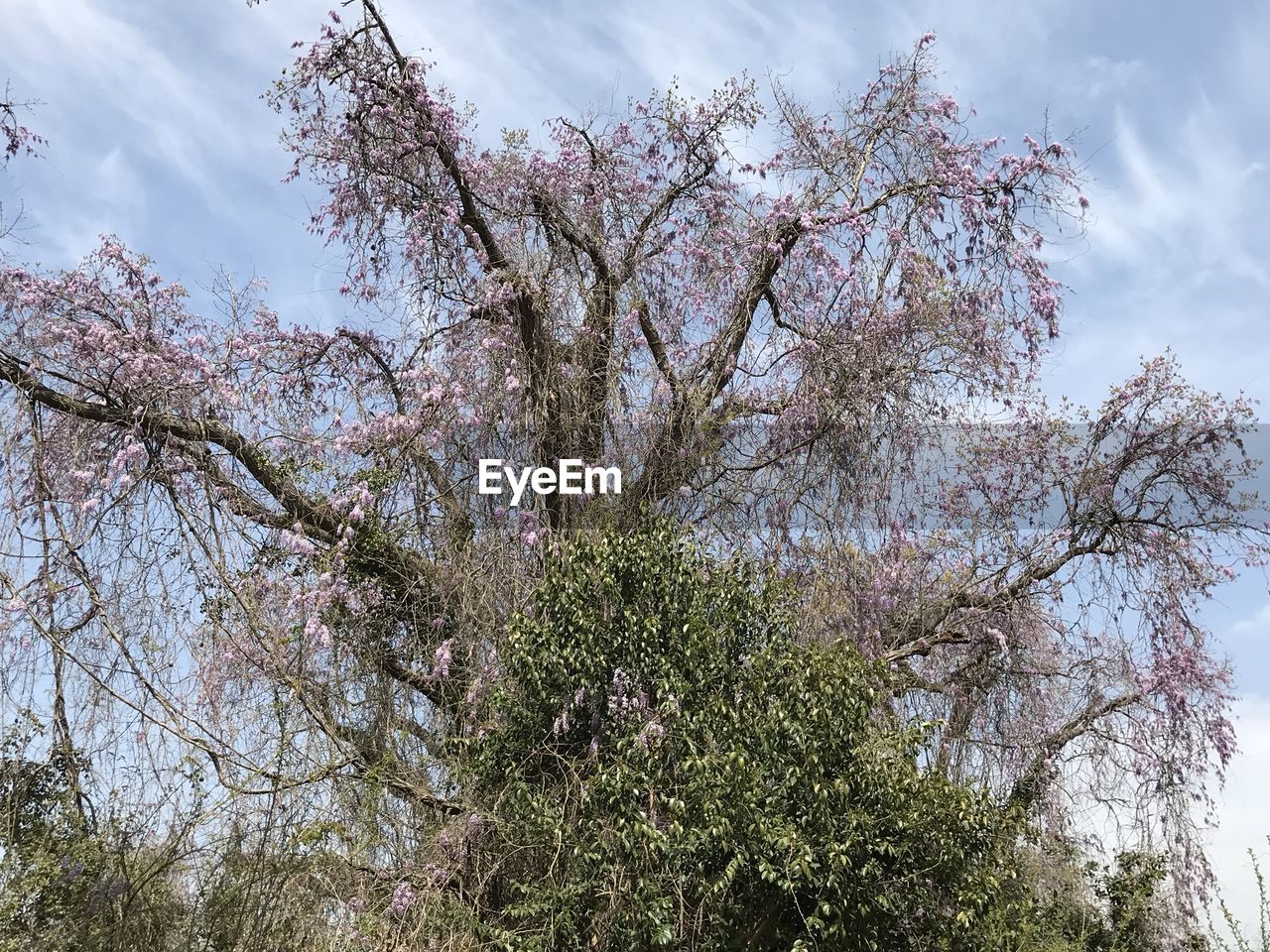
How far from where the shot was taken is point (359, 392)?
28.9 ft

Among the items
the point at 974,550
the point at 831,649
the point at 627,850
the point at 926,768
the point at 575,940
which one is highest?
the point at 974,550

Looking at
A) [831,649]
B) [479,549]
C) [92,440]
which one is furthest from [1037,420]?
[92,440]

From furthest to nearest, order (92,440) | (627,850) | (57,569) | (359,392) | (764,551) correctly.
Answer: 1. (359,392)
2. (764,551)
3. (92,440)
4. (57,569)
5. (627,850)

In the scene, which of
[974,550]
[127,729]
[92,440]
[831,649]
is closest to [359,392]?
[92,440]

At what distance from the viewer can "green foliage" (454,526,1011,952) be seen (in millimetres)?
5727

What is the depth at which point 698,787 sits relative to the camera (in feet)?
19.1

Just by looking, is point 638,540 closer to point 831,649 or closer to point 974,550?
point 831,649

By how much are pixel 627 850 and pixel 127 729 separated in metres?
2.88

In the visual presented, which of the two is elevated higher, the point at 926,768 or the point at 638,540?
the point at 638,540

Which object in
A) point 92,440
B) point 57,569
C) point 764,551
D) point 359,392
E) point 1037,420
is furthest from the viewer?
point 1037,420

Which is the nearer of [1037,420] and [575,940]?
[575,940]

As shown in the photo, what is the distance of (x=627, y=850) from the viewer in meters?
5.79

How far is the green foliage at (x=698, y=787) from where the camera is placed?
18.8 ft

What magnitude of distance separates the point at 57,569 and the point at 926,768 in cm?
505
